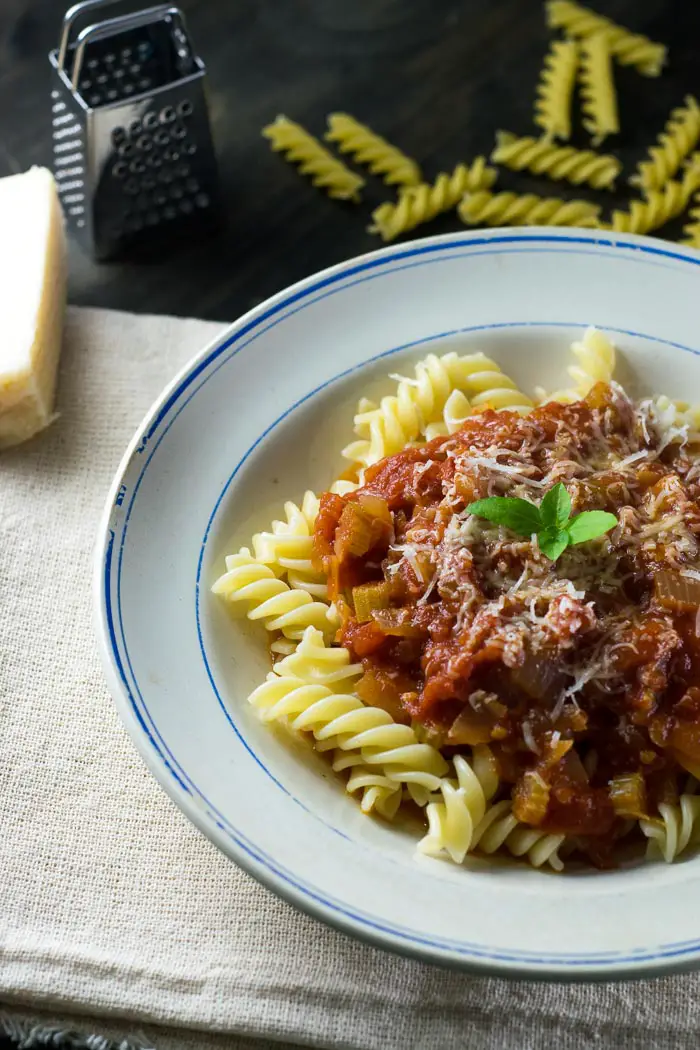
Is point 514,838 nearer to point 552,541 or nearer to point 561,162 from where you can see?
point 552,541

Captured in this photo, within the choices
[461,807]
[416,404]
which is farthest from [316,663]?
[416,404]

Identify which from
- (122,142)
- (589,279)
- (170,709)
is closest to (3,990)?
(170,709)

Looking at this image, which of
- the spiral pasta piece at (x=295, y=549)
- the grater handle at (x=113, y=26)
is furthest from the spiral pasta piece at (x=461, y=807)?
the grater handle at (x=113, y=26)

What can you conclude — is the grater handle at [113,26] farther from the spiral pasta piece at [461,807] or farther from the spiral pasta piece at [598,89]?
the spiral pasta piece at [461,807]

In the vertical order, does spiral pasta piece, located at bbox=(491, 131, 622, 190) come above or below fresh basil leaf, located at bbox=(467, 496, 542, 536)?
below

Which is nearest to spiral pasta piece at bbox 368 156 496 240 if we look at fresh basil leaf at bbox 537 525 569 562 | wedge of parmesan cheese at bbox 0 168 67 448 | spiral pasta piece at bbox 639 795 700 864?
wedge of parmesan cheese at bbox 0 168 67 448

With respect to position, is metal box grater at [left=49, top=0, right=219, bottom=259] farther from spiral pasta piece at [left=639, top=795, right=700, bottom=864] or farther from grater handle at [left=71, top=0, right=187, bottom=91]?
spiral pasta piece at [left=639, top=795, right=700, bottom=864]
